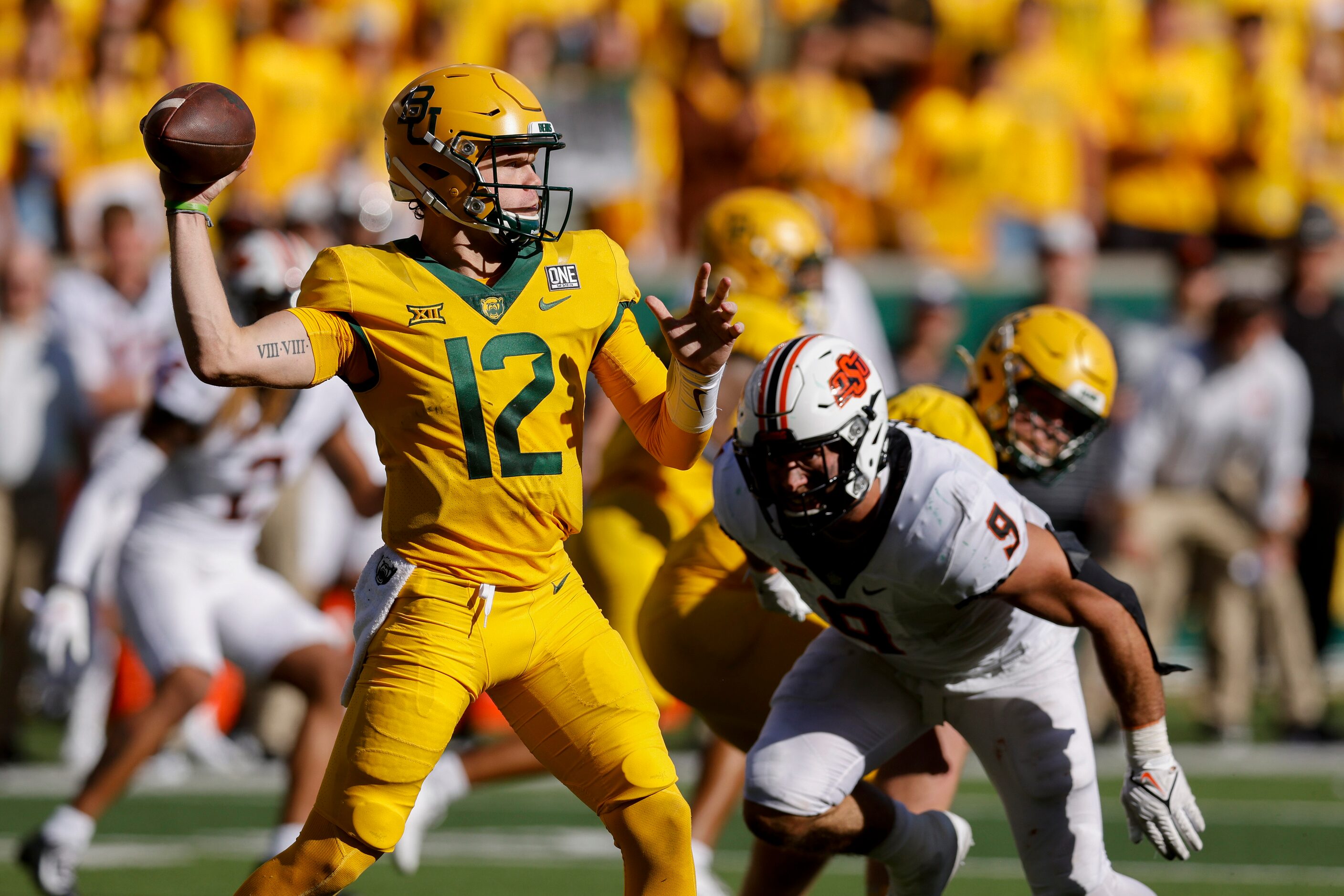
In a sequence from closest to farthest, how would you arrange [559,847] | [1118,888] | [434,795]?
[1118,888] → [434,795] → [559,847]

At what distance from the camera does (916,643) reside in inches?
156

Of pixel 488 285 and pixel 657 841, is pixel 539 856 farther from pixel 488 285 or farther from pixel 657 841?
pixel 488 285

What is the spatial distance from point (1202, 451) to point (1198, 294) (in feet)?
2.58

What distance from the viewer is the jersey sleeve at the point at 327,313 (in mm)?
3422

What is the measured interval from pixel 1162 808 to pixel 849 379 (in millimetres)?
1076

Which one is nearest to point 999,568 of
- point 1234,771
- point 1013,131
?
point 1234,771

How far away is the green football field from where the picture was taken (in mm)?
5531

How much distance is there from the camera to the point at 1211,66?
10.5 metres

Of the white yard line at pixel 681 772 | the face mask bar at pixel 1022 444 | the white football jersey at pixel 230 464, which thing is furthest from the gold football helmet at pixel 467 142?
the white yard line at pixel 681 772

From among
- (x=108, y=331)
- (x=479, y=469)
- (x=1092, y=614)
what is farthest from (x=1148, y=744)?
(x=108, y=331)

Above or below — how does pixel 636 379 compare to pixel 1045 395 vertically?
above

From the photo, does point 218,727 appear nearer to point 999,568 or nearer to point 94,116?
point 94,116

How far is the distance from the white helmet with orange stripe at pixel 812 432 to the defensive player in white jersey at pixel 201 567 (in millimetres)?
1585

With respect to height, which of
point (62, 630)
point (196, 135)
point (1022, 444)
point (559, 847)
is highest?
point (196, 135)
